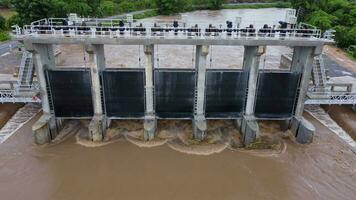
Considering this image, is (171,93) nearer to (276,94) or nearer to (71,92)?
(71,92)

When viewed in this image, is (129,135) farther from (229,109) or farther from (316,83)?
(316,83)

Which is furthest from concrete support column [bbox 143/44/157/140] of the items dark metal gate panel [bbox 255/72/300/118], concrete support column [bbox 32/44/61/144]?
dark metal gate panel [bbox 255/72/300/118]

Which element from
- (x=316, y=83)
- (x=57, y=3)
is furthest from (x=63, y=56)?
(x=316, y=83)

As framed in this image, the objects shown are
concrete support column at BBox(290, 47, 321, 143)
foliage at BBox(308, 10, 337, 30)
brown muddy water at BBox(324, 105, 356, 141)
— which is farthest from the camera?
foliage at BBox(308, 10, 337, 30)

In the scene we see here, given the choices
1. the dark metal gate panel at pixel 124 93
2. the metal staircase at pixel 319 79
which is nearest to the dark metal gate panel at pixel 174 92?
the dark metal gate panel at pixel 124 93

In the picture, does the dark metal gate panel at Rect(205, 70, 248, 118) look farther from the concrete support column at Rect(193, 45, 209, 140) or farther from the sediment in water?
the sediment in water

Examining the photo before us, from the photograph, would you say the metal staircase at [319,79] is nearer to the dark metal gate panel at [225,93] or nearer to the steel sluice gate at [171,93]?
the steel sluice gate at [171,93]
